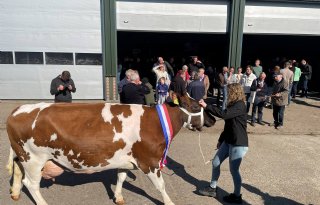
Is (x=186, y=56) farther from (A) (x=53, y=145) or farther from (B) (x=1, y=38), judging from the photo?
(A) (x=53, y=145)

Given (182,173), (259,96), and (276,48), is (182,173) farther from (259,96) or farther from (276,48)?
(276,48)

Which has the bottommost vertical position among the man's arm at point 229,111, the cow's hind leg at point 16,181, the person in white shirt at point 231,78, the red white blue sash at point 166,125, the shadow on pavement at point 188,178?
the shadow on pavement at point 188,178

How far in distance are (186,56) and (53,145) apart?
19.1 metres

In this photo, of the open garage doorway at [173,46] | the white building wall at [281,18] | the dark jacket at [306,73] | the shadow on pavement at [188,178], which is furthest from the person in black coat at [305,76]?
the shadow on pavement at [188,178]

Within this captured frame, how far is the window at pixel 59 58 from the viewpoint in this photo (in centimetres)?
1150

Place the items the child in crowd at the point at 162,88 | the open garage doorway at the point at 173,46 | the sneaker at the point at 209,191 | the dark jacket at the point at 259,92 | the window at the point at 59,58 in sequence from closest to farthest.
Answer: the sneaker at the point at 209,191
the dark jacket at the point at 259,92
the child in crowd at the point at 162,88
the window at the point at 59,58
the open garage doorway at the point at 173,46

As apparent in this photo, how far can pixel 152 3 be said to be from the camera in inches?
456

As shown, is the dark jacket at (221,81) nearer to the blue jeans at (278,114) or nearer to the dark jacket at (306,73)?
the blue jeans at (278,114)

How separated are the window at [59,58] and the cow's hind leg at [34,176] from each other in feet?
26.5

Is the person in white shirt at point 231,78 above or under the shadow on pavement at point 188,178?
above

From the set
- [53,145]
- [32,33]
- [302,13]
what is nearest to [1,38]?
[32,33]

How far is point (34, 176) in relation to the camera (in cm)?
411

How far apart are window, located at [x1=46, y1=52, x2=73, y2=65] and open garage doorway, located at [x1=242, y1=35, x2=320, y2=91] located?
1393 cm

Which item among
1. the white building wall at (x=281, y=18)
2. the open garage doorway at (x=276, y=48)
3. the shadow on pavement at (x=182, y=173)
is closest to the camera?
the shadow on pavement at (x=182, y=173)
